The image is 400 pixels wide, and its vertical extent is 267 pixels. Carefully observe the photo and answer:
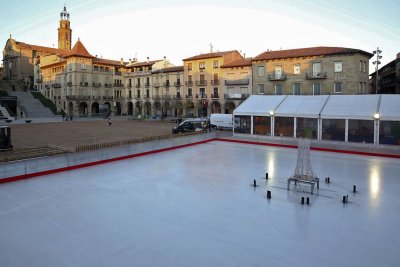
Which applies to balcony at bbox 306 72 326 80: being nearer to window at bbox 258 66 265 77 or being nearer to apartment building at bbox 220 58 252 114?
window at bbox 258 66 265 77

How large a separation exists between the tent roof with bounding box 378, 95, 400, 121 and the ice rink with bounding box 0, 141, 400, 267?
23.1 feet

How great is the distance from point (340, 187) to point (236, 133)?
1723 centimetres

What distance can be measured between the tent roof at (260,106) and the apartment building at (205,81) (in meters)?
23.6

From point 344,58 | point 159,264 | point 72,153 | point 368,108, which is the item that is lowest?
point 159,264

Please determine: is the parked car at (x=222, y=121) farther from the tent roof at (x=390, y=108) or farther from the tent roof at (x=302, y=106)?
the tent roof at (x=390, y=108)

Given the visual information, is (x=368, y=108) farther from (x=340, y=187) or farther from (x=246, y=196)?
(x=246, y=196)

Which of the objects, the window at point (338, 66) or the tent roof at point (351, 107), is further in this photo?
the window at point (338, 66)

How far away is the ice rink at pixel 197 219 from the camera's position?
725 centimetres

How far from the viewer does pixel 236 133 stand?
30.1 metres

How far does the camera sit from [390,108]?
74.9ft

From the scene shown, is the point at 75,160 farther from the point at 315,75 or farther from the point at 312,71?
the point at 312,71

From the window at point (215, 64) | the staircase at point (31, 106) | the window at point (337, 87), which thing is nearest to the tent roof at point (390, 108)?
the window at point (337, 87)

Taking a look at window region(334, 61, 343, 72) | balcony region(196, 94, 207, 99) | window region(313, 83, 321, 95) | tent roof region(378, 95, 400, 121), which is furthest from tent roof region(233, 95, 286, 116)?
balcony region(196, 94, 207, 99)

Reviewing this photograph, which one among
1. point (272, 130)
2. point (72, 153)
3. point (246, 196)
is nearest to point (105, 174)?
point (72, 153)
